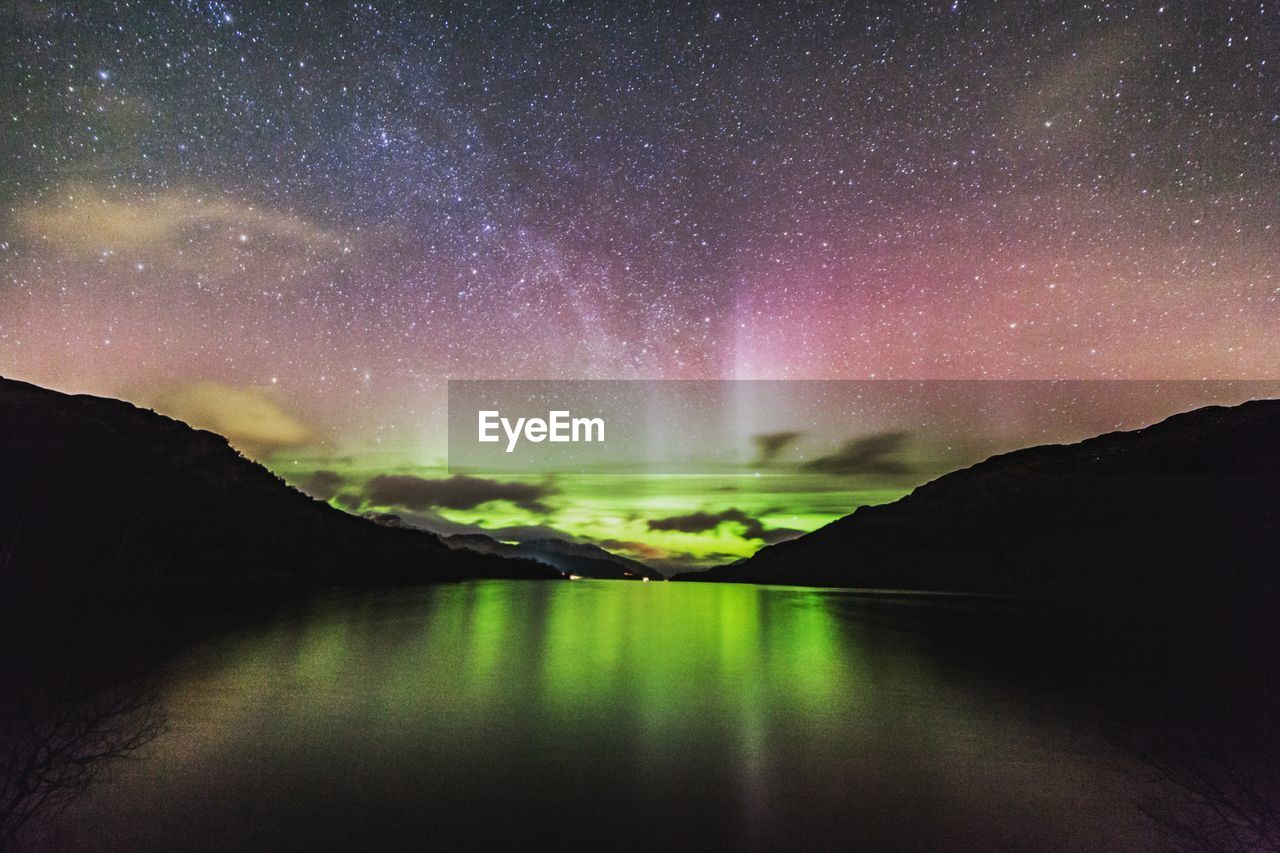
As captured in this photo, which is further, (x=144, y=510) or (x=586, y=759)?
(x=144, y=510)

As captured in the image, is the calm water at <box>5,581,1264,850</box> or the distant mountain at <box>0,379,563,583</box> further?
the distant mountain at <box>0,379,563,583</box>

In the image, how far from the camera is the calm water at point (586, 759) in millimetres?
7793

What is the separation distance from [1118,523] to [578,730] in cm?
22497

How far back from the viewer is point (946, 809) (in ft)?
29.5

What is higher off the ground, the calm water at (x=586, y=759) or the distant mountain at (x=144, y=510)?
the distant mountain at (x=144, y=510)

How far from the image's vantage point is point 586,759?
10867 millimetres

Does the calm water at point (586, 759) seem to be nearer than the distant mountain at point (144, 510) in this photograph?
Yes

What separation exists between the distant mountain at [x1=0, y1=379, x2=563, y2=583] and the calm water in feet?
231

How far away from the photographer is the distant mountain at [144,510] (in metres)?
75.4

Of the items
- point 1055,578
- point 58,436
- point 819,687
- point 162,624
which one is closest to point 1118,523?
point 1055,578

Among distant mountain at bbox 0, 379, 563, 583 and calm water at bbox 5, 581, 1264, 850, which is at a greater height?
distant mountain at bbox 0, 379, 563, 583

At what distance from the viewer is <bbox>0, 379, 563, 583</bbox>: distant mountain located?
247ft

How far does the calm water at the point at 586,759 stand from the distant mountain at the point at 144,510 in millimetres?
70474

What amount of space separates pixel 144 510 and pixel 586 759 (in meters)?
112
